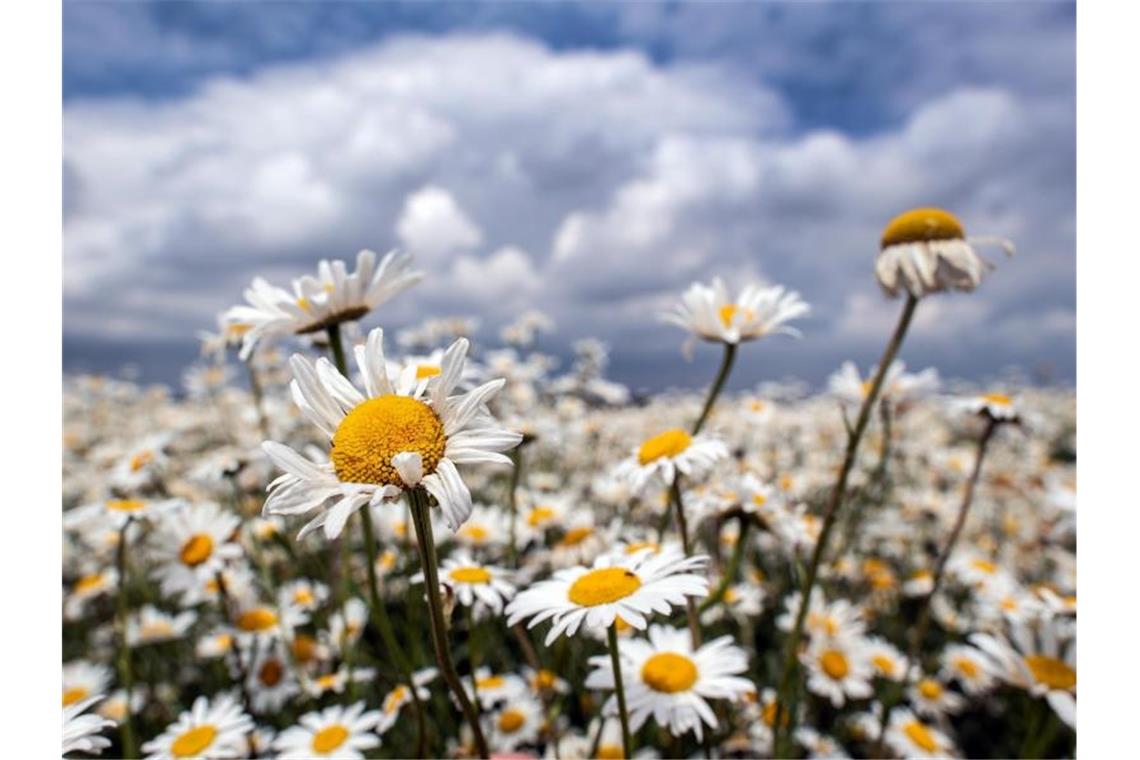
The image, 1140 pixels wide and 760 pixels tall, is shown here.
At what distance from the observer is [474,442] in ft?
3.24

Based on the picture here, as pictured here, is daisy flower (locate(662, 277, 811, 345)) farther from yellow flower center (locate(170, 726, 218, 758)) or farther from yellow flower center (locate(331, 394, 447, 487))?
yellow flower center (locate(170, 726, 218, 758))

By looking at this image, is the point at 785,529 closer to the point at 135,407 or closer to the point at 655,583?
the point at 655,583

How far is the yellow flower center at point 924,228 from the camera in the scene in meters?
1.64

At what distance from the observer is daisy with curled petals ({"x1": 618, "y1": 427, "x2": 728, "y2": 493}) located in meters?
1.66

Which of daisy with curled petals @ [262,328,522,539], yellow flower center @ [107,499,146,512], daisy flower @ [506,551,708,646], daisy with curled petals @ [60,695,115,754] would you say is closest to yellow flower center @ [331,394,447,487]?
daisy with curled petals @ [262,328,522,539]

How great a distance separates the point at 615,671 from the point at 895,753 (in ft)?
7.36

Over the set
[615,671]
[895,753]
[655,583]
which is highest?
[655,583]

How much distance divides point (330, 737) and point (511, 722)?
2.09 ft

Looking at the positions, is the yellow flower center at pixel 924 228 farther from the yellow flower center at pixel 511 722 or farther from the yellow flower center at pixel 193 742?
the yellow flower center at pixel 193 742

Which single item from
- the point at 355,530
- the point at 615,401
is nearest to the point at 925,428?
the point at 615,401

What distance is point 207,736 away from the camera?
185cm

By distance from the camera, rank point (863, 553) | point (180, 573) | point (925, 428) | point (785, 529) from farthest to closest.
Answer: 1. point (925, 428)
2. point (863, 553)
3. point (180, 573)
4. point (785, 529)

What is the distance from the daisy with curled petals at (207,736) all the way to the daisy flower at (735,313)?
5.31 ft
